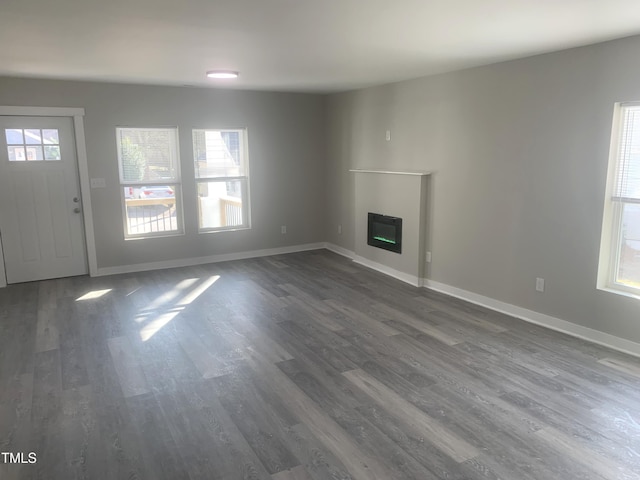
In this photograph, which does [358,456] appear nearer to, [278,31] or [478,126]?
[278,31]

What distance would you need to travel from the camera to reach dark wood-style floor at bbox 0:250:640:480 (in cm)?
243

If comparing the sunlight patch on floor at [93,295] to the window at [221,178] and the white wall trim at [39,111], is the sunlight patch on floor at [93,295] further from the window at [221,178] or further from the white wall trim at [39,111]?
the white wall trim at [39,111]

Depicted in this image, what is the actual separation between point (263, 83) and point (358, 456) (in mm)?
4655

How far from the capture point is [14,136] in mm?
5457

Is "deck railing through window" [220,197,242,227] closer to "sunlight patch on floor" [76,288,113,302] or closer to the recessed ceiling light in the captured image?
Result: "sunlight patch on floor" [76,288,113,302]

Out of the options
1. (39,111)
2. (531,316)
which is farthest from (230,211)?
(531,316)

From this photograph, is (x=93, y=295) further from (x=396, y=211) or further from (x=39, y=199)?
(x=396, y=211)

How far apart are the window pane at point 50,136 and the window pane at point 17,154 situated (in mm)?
268

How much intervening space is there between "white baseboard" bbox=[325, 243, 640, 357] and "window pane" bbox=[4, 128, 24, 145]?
15.3 feet

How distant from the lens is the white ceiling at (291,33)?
8.51 ft

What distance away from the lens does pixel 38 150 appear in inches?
220

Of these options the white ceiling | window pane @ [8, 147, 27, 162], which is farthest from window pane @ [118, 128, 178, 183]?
the white ceiling

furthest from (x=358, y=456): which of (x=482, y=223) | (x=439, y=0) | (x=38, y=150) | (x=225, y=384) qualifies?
(x=38, y=150)

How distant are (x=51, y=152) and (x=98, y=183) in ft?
2.05
